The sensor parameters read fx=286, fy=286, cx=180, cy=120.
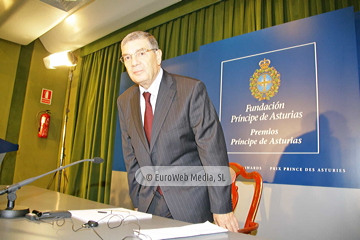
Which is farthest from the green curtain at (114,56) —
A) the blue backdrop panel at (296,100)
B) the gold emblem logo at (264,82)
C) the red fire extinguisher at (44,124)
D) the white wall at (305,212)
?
the white wall at (305,212)

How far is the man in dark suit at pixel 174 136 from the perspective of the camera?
53.0 inches

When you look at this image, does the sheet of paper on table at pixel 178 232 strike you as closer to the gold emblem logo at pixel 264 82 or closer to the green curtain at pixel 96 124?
the gold emblem logo at pixel 264 82

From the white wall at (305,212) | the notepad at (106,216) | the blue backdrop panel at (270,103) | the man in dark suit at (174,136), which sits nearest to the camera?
the notepad at (106,216)

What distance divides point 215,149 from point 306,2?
7.20 ft

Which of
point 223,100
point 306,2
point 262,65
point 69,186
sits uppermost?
point 306,2

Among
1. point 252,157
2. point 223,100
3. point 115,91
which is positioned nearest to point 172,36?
point 115,91

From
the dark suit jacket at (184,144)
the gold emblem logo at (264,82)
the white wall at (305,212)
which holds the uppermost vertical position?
the gold emblem logo at (264,82)

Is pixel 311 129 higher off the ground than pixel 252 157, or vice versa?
pixel 311 129

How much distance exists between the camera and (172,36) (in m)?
4.08

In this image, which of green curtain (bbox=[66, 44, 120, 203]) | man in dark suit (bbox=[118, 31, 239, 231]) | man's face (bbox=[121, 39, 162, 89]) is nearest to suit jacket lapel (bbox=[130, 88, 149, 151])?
man in dark suit (bbox=[118, 31, 239, 231])

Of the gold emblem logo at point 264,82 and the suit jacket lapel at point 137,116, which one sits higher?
the gold emblem logo at point 264,82

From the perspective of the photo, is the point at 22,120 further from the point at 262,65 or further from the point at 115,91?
the point at 262,65

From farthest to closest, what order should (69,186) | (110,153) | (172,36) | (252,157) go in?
(69,186)
(110,153)
(172,36)
(252,157)

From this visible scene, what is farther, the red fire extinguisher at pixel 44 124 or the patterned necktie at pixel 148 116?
the red fire extinguisher at pixel 44 124
